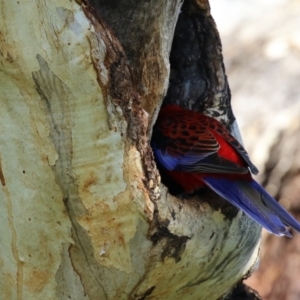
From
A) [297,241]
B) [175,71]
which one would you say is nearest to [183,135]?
[175,71]

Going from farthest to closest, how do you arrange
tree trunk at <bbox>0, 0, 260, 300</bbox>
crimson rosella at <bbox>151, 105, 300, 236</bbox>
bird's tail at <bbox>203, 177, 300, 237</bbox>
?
crimson rosella at <bbox>151, 105, 300, 236</bbox>
bird's tail at <bbox>203, 177, 300, 237</bbox>
tree trunk at <bbox>0, 0, 260, 300</bbox>

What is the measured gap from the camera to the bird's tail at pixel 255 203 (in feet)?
7.73

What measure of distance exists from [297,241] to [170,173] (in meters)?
1.71

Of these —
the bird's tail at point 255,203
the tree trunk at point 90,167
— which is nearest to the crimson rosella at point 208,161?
the bird's tail at point 255,203

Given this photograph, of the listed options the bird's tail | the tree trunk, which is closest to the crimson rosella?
the bird's tail

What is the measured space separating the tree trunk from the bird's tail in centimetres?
8

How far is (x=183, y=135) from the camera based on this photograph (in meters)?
2.67

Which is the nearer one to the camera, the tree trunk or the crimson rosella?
the tree trunk

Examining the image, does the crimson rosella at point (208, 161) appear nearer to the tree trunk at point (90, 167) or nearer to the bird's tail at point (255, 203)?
the bird's tail at point (255, 203)

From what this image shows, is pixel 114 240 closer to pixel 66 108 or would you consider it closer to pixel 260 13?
pixel 66 108

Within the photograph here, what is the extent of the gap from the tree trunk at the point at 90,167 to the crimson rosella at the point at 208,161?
0.13 m

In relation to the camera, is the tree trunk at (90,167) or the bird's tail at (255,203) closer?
the tree trunk at (90,167)

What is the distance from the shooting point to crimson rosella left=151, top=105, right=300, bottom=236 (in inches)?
97.0

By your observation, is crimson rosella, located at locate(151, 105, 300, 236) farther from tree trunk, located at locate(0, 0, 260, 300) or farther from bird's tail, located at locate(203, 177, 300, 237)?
tree trunk, located at locate(0, 0, 260, 300)
